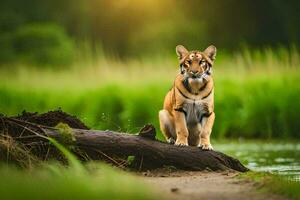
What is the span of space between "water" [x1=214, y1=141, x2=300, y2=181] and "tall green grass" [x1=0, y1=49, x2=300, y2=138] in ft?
3.63

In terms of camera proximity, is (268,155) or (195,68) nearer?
(195,68)

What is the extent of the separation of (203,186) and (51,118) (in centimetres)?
193

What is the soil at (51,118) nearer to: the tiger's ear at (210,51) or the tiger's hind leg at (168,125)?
the tiger's hind leg at (168,125)

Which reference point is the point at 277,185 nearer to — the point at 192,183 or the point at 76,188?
the point at 192,183

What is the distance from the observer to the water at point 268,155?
929 centimetres

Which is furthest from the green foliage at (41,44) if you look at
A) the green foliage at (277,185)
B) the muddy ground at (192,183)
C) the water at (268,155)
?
the green foliage at (277,185)

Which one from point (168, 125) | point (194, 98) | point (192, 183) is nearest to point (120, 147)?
point (168, 125)

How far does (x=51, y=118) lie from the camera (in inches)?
314

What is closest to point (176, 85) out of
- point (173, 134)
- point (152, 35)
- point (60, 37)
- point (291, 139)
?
point (173, 134)

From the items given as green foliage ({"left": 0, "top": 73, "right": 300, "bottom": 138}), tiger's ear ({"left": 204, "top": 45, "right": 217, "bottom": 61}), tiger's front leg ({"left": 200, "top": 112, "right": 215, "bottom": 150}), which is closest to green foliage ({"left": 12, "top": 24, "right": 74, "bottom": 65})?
green foliage ({"left": 0, "top": 73, "right": 300, "bottom": 138})

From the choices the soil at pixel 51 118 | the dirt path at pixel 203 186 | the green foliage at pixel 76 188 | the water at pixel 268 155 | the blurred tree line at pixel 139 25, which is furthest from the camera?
the blurred tree line at pixel 139 25

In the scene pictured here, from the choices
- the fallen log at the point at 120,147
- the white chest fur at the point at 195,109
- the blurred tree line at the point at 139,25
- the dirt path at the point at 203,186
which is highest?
the blurred tree line at the point at 139,25

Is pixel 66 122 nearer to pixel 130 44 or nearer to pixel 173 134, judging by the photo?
pixel 173 134

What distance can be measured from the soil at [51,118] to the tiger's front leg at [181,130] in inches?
34.3
